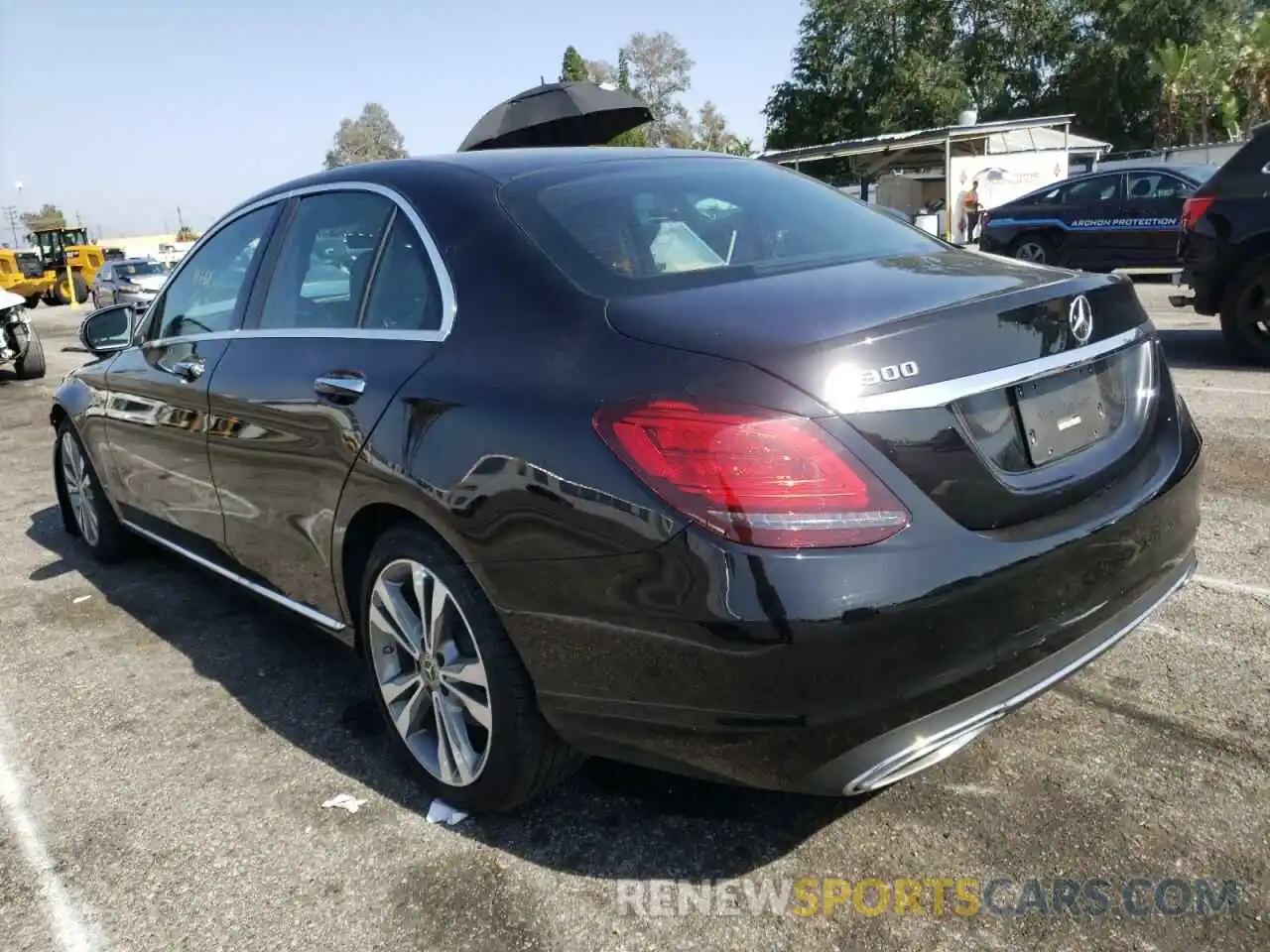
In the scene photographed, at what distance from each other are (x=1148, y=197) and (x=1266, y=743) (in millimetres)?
13476

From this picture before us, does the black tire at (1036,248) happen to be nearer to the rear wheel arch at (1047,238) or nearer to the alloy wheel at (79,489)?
the rear wheel arch at (1047,238)

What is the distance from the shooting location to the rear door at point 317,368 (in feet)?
9.05

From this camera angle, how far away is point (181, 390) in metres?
3.76

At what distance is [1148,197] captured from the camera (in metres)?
14.3

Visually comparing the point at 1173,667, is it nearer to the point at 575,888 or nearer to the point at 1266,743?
the point at 1266,743

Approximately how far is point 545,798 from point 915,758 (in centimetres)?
111

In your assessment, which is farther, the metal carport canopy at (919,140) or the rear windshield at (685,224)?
the metal carport canopy at (919,140)

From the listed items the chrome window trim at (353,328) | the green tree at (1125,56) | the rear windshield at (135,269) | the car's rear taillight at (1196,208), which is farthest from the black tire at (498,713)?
the green tree at (1125,56)

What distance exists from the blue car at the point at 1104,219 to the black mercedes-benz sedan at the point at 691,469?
12.4 meters

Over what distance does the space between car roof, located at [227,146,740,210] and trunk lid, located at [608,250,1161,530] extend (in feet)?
2.82

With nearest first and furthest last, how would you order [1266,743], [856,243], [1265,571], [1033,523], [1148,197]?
[1033,523], [1266,743], [856,243], [1265,571], [1148,197]

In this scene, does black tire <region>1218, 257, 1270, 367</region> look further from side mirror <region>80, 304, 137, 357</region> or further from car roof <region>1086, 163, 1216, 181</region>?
car roof <region>1086, 163, 1216, 181</region>

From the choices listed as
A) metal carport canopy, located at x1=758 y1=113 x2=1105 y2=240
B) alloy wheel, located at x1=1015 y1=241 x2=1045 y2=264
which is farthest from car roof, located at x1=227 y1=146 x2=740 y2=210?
metal carport canopy, located at x1=758 y1=113 x2=1105 y2=240

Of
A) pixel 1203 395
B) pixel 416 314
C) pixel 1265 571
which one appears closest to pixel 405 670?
pixel 416 314
